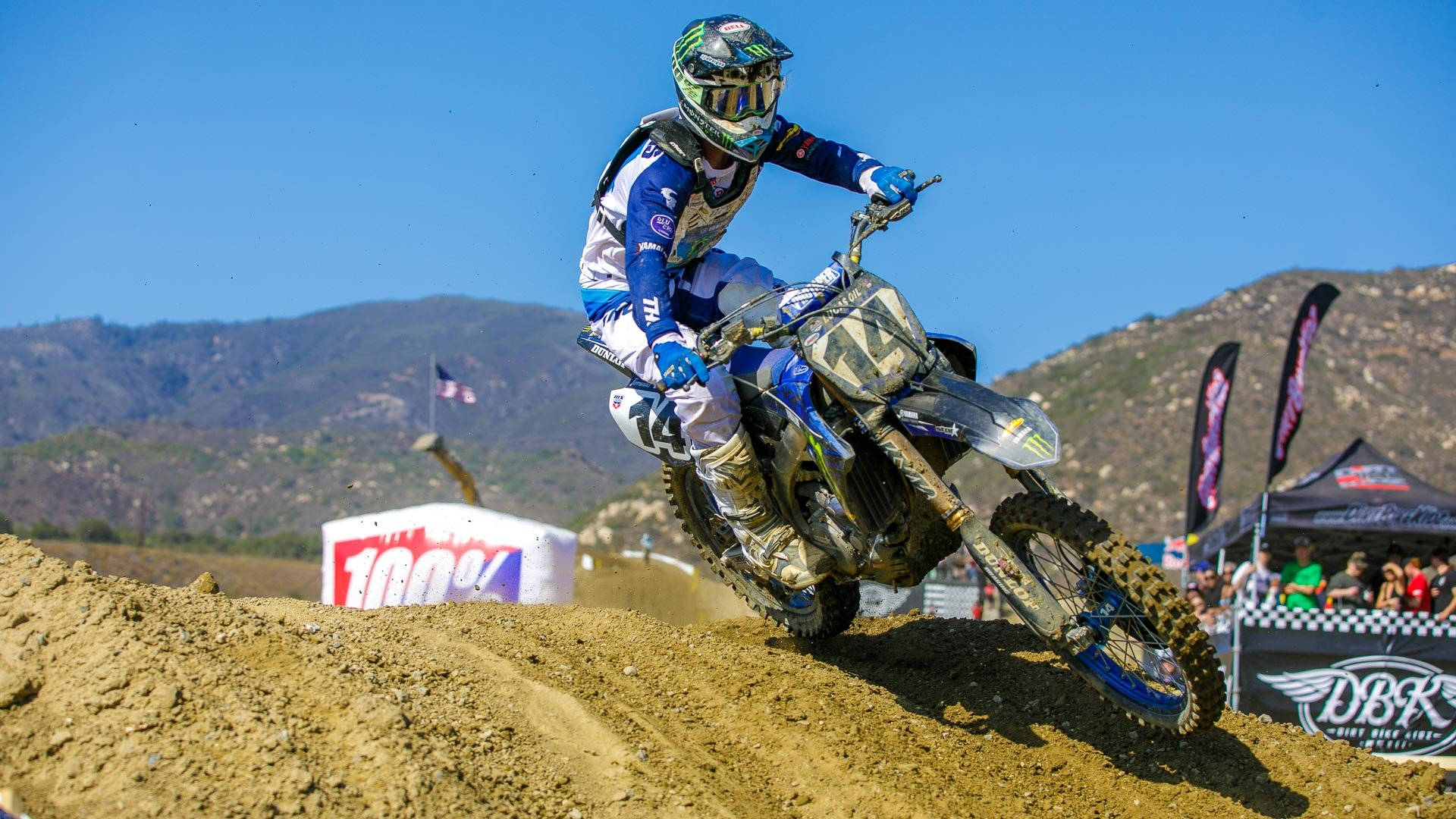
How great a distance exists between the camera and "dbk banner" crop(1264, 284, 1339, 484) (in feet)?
50.9

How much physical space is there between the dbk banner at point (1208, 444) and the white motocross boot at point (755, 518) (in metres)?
11.3

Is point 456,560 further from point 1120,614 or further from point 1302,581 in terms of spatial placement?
point 1302,581

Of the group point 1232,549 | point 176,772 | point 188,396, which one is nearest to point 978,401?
point 176,772

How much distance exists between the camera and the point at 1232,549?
1670cm

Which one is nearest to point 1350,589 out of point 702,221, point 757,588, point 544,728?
point 757,588

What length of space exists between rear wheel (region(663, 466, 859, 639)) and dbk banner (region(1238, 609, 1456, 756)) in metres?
4.64

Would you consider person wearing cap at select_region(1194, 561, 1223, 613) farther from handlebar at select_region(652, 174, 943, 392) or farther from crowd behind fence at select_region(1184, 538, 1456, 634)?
handlebar at select_region(652, 174, 943, 392)

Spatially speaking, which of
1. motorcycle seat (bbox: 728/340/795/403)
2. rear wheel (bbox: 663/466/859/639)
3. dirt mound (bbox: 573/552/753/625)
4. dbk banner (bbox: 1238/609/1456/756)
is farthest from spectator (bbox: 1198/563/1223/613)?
motorcycle seat (bbox: 728/340/795/403)

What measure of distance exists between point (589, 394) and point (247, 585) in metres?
125

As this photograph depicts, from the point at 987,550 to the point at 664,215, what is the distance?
234 cm

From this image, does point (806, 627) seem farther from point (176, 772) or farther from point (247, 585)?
point (247, 585)

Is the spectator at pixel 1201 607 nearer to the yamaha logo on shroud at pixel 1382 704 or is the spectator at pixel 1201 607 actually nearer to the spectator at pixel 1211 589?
the spectator at pixel 1211 589

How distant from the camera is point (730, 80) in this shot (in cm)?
629

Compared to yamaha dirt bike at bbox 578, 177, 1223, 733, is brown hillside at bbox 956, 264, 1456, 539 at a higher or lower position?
higher
